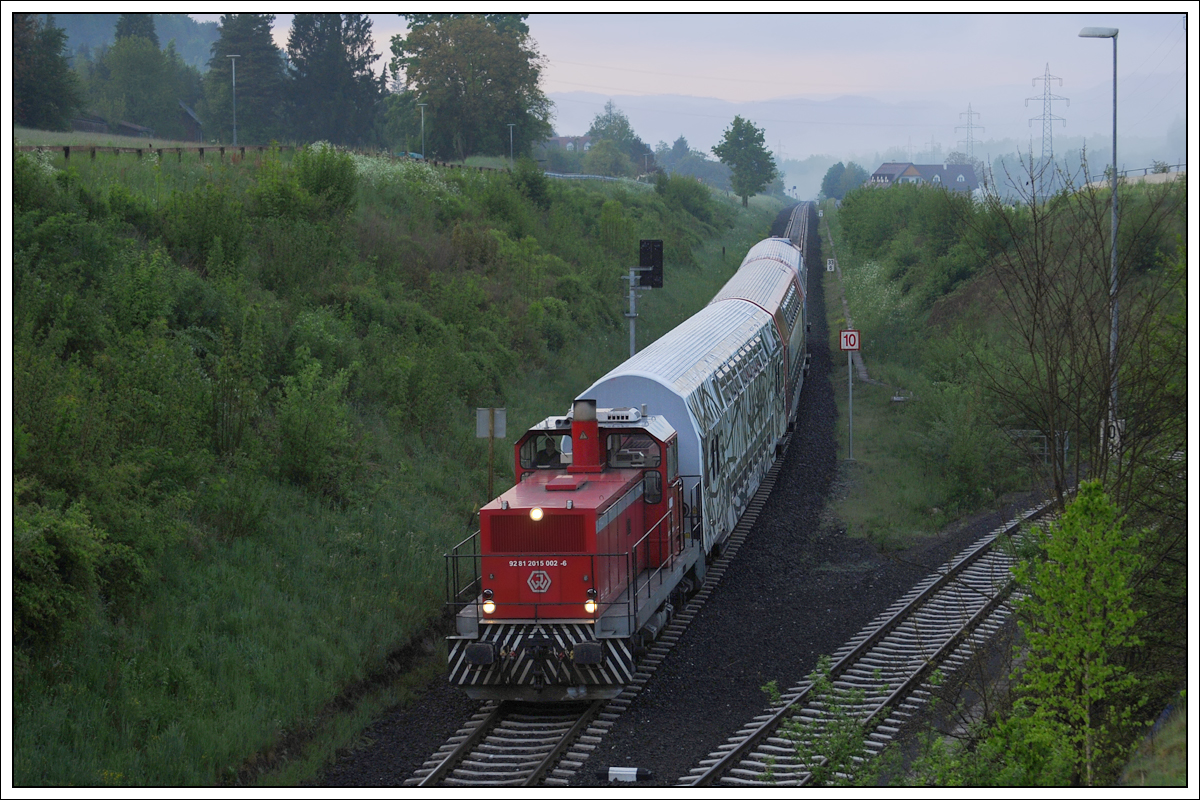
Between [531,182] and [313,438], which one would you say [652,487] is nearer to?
[313,438]

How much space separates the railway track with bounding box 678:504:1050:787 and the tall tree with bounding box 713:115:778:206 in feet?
342

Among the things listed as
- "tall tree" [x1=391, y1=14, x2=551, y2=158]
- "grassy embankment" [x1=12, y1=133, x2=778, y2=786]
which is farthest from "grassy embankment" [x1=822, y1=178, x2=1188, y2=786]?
"tall tree" [x1=391, y1=14, x2=551, y2=158]

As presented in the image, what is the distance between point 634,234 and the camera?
172 ft

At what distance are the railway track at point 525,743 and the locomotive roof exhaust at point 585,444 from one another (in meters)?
2.75

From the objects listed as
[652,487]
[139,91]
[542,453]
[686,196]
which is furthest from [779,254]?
[139,91]

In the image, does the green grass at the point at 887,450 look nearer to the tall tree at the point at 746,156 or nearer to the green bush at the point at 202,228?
the green bush at the point at 202,228

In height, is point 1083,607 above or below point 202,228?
below

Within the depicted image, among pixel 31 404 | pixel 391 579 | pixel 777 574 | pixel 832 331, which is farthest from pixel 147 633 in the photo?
pixel 832 331

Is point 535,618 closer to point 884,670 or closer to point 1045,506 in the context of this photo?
point 884,670

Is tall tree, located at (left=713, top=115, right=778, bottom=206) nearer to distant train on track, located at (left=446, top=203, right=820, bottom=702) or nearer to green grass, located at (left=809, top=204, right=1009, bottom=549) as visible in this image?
green grass, located at (left=809, top=204, right=1009, bottom=549)

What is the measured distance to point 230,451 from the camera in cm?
1598

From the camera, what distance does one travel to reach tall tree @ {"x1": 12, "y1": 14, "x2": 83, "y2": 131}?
127 ft

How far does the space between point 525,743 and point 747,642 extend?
426cm

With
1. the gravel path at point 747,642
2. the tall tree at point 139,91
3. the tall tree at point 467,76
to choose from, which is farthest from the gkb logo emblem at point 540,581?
the tall tree at point 139,91
